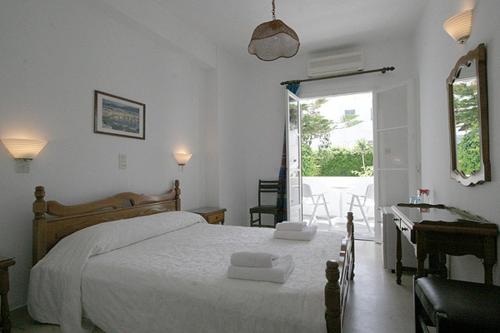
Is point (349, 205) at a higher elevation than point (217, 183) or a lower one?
lower

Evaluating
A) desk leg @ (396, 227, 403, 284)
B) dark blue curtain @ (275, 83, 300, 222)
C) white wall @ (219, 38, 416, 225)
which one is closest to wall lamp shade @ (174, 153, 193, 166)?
white wall @ (219, 38, 416, 225)

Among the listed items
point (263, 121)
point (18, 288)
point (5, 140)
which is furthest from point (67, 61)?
point (263, 121)

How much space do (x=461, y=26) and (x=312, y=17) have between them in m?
1.89

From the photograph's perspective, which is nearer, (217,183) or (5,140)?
(5,140)

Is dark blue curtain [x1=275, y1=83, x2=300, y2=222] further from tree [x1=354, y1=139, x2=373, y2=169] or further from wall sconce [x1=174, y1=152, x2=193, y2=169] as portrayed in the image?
tree [x1=354, y1=139, x2=373, y2=169]

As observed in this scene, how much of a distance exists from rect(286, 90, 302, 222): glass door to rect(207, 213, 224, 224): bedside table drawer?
40.0 inches

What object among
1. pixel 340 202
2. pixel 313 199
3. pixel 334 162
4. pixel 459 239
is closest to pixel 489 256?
pixel 459 239

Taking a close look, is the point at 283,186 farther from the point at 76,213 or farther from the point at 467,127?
the point at 76,213

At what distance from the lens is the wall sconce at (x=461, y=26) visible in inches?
80.5

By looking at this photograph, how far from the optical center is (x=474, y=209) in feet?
6.57

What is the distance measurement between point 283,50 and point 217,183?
226 centimetres

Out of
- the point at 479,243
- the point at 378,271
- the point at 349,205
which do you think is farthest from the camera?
the point at 349,205

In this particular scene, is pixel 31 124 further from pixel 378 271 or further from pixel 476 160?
pixel 378 271

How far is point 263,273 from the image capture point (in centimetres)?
154
